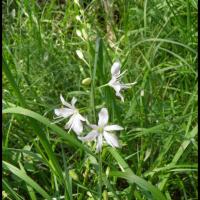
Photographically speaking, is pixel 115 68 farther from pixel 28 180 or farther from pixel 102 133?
pixel 28 180

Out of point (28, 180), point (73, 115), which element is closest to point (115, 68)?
point (73, 115)

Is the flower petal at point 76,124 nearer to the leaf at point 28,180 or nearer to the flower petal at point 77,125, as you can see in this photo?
the flower petal at point 77,125

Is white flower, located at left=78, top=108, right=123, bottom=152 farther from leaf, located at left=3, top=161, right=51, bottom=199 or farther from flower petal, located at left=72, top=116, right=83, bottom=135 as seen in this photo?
leaf, located at left=3, top=161, right=51, bottom=199

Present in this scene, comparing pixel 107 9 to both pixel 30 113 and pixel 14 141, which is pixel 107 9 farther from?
pixel 30 113

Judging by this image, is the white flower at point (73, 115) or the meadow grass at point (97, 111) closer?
the white flower at point (73, 115)

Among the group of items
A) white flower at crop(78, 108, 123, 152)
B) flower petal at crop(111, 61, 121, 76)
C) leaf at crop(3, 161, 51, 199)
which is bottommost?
leaf at crop(3, 161, 51, 199)

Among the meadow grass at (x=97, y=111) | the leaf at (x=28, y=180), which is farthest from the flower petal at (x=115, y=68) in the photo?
the leaf at (x=28, y=180)

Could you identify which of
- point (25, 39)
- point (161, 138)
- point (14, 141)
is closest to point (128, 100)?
point (161, 138)

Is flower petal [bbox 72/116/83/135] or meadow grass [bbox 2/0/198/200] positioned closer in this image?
flower petal [bbox 72/116/83/135]

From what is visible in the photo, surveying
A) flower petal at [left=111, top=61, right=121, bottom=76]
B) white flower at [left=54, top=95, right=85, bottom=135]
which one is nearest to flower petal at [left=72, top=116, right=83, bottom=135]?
white flower at [left=54, top=95, right=85, bottom=135]
